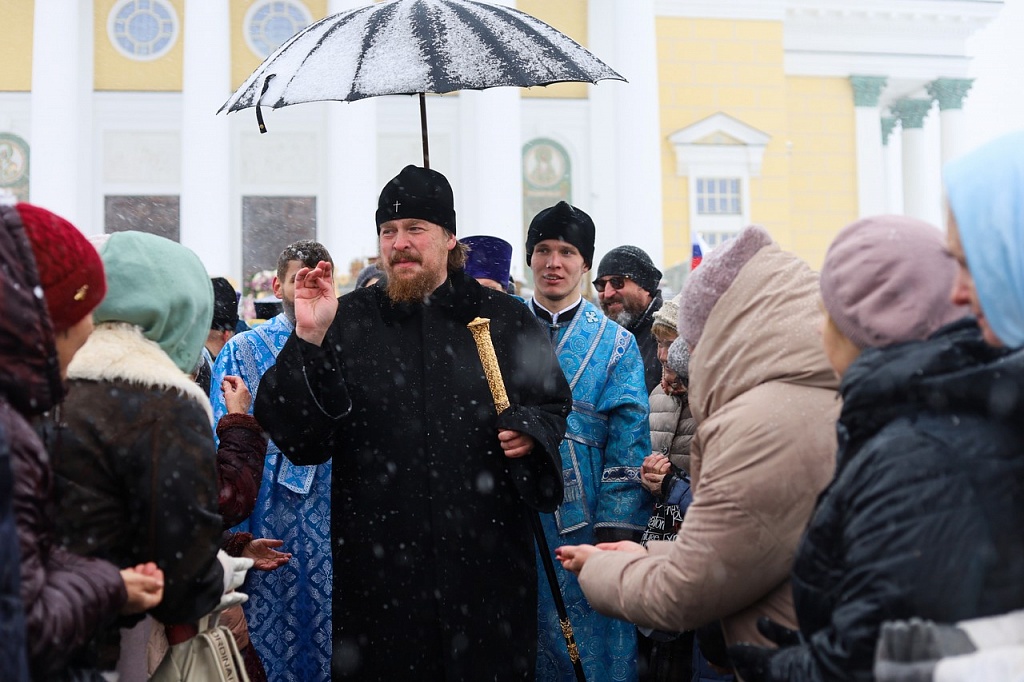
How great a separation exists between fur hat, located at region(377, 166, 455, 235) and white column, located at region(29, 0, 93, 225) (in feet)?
58.1

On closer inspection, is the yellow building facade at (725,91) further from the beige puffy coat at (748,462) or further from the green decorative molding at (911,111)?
the beige puffy coat at (748,462)

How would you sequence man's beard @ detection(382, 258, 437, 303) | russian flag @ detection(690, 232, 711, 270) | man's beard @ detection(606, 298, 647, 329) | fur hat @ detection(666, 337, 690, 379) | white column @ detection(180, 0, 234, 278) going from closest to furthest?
man's beard @ detection(382, 258, 437, 303) < fur hat @ detection(666, 337, 690, 379) < man's beard @ detection(606, 298, 647, 329) < russian flag @ detection(690, 232, 711, 270) < white column @ detection(180, 0, 234, 278)

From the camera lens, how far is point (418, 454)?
3281mm

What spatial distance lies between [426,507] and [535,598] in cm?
48

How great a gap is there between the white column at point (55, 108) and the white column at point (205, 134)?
2062 millimetres

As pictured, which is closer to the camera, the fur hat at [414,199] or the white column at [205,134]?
the fur hat at [414,199]

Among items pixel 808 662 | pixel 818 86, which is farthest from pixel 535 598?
pixel 818 86

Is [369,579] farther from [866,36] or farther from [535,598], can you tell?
[866,36]

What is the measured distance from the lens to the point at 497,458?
11.0 feet

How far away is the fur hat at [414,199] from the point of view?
353 cm

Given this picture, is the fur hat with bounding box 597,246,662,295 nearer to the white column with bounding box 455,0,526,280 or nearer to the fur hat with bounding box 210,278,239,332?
the fur hat with bounding box 210,278,239,332

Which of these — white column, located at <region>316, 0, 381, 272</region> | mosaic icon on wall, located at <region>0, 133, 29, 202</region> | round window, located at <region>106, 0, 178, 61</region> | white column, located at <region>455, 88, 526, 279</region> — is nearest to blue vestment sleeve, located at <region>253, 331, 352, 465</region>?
white column, located at <region>316, 0, 381, 272</region>

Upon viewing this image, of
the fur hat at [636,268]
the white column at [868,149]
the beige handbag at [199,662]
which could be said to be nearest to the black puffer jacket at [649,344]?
the fur hat at [636,268]

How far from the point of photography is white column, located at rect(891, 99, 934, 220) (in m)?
30.5
